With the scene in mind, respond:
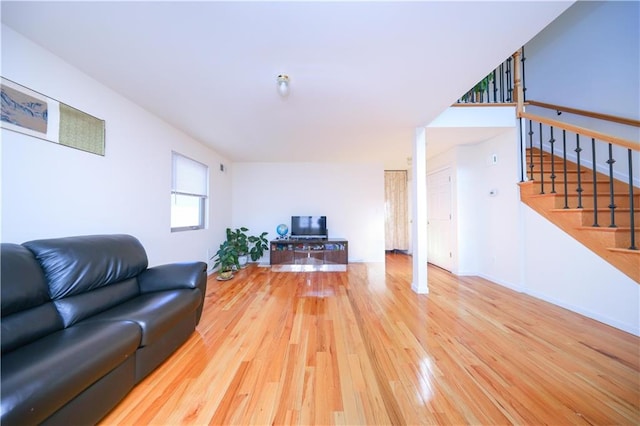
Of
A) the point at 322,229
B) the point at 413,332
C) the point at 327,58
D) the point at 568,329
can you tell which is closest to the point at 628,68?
the point at 568,329

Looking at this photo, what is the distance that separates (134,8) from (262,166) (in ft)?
12.9

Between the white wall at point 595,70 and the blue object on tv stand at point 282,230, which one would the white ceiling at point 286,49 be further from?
the blue object on tv stand at point 282,230

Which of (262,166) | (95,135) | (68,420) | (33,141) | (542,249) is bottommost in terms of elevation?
(68,420)

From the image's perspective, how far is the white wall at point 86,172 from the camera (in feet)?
5.12

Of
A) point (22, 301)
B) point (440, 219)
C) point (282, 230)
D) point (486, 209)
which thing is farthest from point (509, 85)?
point (22, 301)

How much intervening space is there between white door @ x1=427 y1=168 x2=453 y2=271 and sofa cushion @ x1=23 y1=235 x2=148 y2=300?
4.53 meters

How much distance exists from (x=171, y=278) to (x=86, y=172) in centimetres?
118

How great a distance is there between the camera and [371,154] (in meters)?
4.57

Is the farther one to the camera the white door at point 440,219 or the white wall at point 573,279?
the white door at point 440,219

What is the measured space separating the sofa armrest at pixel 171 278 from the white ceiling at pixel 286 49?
1.68 metres

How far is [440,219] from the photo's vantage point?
177 inches

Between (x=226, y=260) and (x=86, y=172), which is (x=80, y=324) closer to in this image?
(x=86, y=172)

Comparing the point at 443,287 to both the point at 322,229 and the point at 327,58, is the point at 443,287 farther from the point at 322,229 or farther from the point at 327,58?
the point at 327,58

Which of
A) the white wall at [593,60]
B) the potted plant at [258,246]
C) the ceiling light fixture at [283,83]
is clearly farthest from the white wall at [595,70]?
the potted plant at [258,246]
